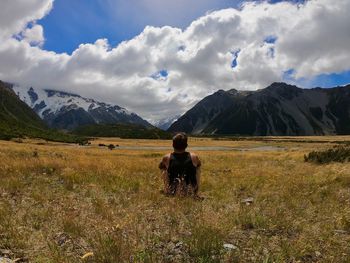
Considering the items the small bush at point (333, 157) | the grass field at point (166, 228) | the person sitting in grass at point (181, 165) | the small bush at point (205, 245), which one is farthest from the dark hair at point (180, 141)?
the small bush at point (333, 157)

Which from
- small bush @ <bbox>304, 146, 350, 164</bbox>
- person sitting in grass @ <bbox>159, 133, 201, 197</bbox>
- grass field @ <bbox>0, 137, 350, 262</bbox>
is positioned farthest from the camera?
small bush @ <bbox>304, 146, 350, 164</bbox>

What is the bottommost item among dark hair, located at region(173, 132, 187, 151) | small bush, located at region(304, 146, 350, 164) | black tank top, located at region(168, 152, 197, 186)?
small bush, located at region(304, 146, 350, 164)

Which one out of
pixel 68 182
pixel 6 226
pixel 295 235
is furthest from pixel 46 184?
pixel 295 235

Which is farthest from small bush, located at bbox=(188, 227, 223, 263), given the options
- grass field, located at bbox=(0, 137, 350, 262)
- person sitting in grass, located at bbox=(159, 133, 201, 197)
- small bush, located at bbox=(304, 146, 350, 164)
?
small bush, located at bbox=(304, 146, 350, 164)

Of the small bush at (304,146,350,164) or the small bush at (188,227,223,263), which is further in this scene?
the small bush at (304,146,350,164)

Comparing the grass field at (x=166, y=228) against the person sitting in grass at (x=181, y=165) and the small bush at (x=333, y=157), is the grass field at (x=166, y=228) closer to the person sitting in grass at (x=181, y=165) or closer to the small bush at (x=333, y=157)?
the person sitting in grass at (x=181, y=165)

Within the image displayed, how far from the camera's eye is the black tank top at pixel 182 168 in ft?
37.8

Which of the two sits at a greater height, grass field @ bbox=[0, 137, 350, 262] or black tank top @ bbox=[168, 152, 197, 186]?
black tank top @ bbox=[168, 152, 197, 186]

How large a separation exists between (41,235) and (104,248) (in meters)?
1.61

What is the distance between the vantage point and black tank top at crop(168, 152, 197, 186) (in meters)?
11.5

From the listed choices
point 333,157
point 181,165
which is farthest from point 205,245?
point 333,157

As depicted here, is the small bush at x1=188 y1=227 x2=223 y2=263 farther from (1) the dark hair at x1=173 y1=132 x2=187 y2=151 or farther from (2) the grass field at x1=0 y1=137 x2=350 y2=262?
(1) the dark hair at x1=173 y1=132 x2=187 y2=151

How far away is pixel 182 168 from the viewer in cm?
1155

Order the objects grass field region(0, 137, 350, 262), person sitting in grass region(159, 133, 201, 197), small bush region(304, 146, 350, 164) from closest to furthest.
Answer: grass field region(0, 137, 350, 262) → person sitting in grass region(159, 133, 201, 197) → small bush region(304, 146, 350, 164)
